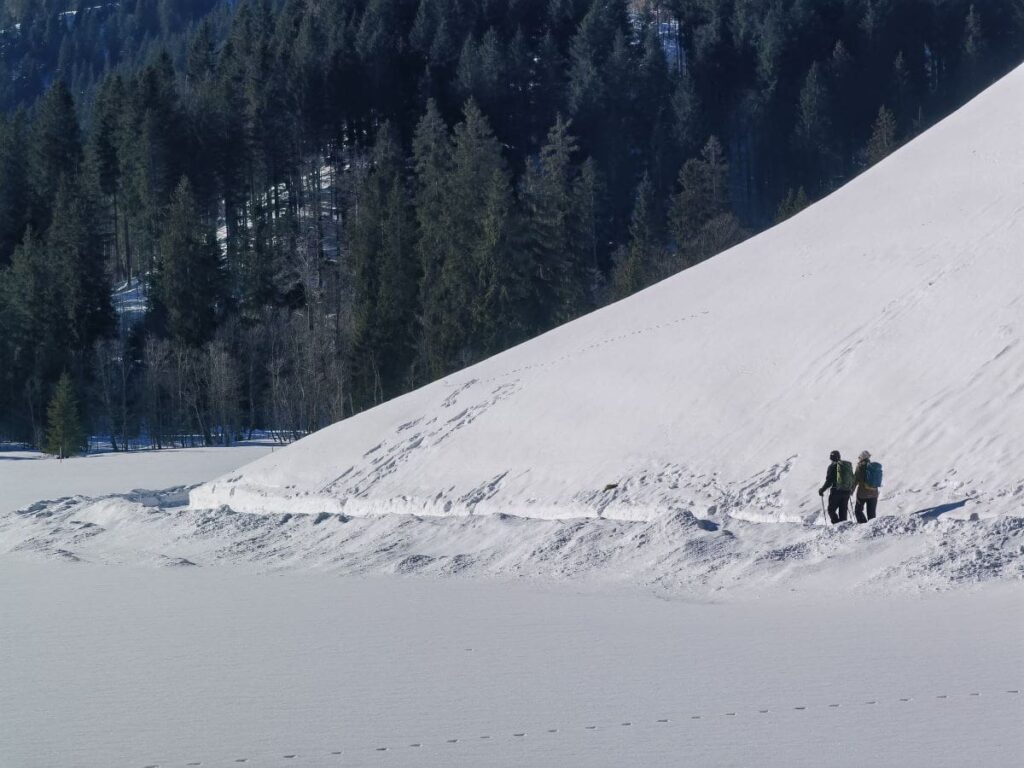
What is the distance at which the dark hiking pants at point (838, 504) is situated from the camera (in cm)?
1581

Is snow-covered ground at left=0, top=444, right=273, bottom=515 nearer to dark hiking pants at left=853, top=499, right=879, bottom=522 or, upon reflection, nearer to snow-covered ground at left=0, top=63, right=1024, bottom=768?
snow-covered ground at left=0, top=63, right=1024, bottom=768

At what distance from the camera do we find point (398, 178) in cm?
6341

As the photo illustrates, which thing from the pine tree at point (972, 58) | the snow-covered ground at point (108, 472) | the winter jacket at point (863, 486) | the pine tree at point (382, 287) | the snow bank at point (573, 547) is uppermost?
the pine tree at point (972, 58)

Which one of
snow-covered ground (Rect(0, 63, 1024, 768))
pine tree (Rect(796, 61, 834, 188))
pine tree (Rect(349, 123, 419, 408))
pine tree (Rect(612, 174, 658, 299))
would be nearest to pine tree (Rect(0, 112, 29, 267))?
pine tree (Rect(349, 123, 419, 408))

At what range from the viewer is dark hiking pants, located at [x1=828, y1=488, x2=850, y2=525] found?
51.9 feet

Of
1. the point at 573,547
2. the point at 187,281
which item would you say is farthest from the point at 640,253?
the point at 573,547

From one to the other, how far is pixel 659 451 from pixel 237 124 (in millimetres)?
58729

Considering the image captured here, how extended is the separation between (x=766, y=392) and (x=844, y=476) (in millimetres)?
4554

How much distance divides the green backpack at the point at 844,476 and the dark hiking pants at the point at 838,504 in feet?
0.18

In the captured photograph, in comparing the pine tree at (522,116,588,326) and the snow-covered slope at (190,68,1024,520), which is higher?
the pine tree at (522,116,588,326)

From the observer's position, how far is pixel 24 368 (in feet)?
193

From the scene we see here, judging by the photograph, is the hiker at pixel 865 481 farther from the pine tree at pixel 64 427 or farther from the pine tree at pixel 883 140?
the pine tree at pixel 883 140

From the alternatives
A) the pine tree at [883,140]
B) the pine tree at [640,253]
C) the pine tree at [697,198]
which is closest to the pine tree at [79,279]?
the pine tree at [640,253]

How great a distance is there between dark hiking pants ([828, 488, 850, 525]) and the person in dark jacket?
0.13m
